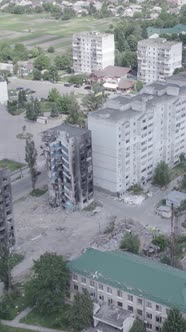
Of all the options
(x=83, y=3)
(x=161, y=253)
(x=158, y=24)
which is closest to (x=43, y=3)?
(x=83, y=3)

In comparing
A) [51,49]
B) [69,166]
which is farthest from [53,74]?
[69,166]

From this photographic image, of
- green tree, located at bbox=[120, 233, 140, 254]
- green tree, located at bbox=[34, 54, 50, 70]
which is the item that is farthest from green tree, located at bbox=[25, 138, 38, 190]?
green tree, located at bbox=[34, 54, 50, 70]

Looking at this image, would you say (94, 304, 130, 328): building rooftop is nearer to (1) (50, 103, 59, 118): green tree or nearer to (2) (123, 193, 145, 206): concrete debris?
(2) (123, 193, 145, 206): concrete debris

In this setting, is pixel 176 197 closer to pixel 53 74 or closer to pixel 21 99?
pixel 21 99

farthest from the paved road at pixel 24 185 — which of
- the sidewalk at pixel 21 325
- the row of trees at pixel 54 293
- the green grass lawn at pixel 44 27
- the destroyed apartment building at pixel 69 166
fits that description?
the green grass lawn at pixel 44 27

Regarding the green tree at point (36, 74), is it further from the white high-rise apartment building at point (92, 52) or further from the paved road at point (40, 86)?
the white high-rise apartment building at point (92, 52)

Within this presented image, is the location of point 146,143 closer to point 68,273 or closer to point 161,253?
point 161,253
